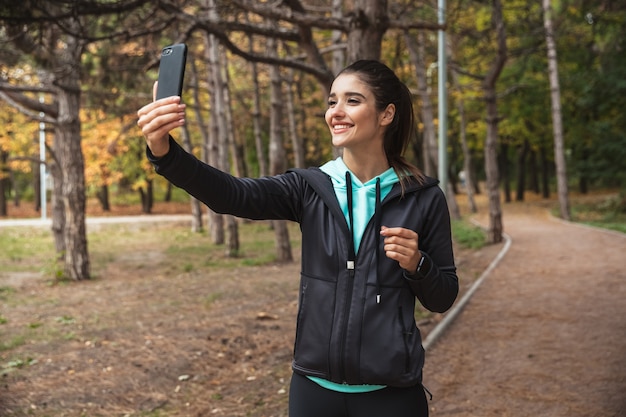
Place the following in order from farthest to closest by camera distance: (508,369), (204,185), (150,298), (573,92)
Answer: (573,92) < (150,298) < (508,369) < (204,185)

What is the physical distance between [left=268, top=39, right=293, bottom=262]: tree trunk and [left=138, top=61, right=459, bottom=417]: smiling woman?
39.0 feet

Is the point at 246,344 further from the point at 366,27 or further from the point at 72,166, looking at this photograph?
the point at 72,166

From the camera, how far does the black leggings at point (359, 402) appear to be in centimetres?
215

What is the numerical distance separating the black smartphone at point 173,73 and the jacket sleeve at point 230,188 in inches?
6.0

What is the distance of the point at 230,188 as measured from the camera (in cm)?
215

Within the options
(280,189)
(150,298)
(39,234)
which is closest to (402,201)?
(280,189)

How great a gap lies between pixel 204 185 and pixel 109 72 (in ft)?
42.7

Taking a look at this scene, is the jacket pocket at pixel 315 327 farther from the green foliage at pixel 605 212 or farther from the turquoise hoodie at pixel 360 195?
the green foliage at pixel 605 212

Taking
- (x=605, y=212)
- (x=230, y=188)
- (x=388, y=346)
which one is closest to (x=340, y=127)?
(x=230, y=188)

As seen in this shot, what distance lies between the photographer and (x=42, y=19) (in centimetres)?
671

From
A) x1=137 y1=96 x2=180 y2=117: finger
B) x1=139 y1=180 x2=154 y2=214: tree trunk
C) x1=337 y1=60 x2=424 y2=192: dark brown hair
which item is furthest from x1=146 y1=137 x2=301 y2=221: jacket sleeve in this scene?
x1=139 y1=180 x2=154 y2=214: tree trunk

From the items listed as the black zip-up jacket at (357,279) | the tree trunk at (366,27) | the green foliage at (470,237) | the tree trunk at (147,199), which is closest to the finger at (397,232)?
the black zip-up jacket at (357,279)

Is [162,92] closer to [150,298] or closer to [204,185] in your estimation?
[204,185]

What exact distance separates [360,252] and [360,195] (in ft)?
0.70
